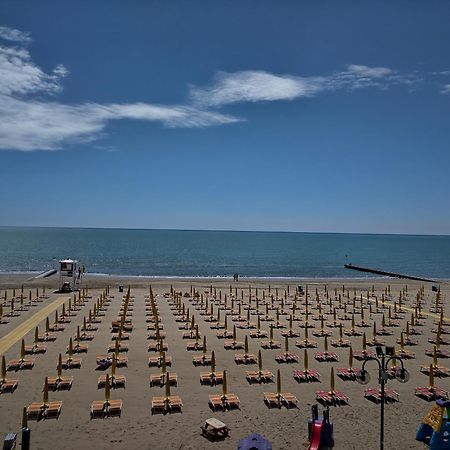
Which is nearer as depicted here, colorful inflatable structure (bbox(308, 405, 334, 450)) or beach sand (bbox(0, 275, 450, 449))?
colorful inflatable structure (bbox(308, 405, 334, 450))

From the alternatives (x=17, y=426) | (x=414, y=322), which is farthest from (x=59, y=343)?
(x=414, y=322)

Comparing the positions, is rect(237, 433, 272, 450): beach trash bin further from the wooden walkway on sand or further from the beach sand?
the wooden walkway on sand

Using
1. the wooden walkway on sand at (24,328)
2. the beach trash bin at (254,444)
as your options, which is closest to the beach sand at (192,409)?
the wooden walkway on sand at (24,328)

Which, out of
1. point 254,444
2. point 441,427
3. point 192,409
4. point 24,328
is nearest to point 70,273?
point 24,328

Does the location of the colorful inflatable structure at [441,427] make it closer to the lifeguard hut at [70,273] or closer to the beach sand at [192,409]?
the beach sand at [192,409]

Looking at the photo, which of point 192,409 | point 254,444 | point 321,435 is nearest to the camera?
point 254,444

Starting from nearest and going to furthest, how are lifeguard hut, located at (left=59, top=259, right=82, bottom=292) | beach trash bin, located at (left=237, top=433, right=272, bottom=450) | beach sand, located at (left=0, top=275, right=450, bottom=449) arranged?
beach trash bin, located at (left=237, top=433, right=272, bottom=450) → beach sand, located at (left=0, top=275, right=450, bottom=449) → lifeguard hut, located at (left=59, top=259, right=82, bottom=292)

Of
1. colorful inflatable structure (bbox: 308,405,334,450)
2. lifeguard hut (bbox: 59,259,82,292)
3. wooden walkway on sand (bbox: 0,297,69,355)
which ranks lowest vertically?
wooden walkway on sand (bbox: 0,297,69,355)

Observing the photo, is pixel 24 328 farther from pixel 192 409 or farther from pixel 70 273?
pixel 70 273

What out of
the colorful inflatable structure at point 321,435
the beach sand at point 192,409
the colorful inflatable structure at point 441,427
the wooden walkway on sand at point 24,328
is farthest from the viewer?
the wooden walkway on sand at point 24,328

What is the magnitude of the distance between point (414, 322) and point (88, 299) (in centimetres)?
2585

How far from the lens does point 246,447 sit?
1107 cm

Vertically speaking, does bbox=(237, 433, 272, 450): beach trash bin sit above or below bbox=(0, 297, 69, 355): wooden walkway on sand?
above

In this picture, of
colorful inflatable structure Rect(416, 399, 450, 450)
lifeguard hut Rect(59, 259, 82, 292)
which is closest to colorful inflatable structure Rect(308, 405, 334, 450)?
colorful inflatable structure Rect(416, 399, 450, 450)
